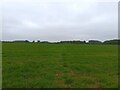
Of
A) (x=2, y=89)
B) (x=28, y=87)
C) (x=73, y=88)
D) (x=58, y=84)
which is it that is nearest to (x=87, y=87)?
(x=73, y=88)

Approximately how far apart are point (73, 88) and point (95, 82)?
5.80ft

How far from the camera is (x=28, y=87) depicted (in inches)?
411

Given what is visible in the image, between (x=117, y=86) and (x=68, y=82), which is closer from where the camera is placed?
(x=117, y=86)

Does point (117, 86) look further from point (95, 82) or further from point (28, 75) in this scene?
point (28, 75)

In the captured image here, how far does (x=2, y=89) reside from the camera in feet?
33.2

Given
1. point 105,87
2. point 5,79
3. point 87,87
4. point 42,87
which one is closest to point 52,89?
point 42,87

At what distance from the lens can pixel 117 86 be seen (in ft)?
36.1

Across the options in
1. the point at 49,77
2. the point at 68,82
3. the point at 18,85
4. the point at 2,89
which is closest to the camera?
the point at 2,89

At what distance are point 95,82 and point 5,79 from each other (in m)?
4.25

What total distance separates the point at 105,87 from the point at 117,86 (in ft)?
1.80

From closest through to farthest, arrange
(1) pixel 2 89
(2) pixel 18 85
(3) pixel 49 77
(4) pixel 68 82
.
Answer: (1) pixel 2 89 < (2) pixel 18 85 < (4) pixel 68 82 < (3) pixel 49 77

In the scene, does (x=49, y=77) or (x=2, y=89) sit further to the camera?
(x=49, y=77)

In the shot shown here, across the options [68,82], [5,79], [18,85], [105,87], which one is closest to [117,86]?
[105,87]

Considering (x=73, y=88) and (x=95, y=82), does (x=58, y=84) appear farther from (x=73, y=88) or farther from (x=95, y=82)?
(x=95, y=82)
